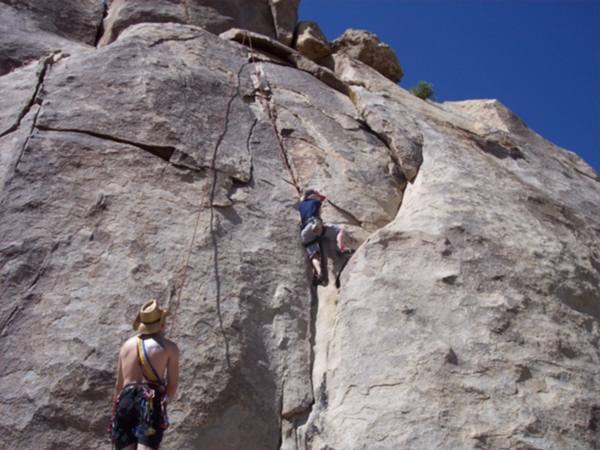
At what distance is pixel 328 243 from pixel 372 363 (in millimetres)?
2013

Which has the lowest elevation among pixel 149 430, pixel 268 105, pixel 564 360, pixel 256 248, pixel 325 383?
pixel 149 430

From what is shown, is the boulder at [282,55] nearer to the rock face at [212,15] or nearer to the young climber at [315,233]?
the rock face at [212,15]

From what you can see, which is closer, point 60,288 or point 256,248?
point 60,288

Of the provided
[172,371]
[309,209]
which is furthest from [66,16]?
[172,371]

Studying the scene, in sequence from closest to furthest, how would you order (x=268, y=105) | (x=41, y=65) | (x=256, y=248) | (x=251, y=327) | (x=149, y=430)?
Result: (x=149, y=430), (x=251, y=327), (x=256, y=248), (x=41, y=65), (x=268, y=105)

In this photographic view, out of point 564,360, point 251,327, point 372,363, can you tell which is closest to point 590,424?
point 564,360

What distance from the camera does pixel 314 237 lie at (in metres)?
8.33

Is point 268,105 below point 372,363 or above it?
above

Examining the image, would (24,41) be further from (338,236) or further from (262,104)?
(338,236)

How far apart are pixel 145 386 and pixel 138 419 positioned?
9.7 inches

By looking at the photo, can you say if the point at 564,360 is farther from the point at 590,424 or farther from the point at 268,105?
the point at 268,105

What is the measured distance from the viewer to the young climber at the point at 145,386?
534 cm

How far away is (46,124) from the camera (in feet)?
27.6

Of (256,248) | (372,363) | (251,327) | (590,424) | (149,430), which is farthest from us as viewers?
(256,248)
